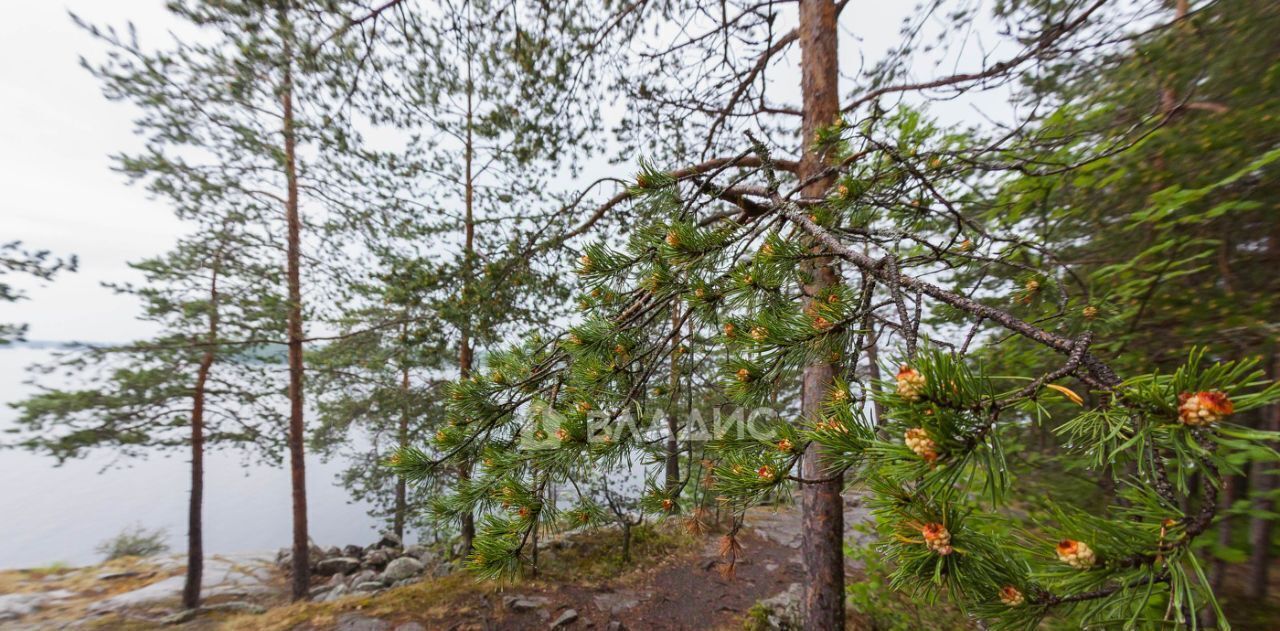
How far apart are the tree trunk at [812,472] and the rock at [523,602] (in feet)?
9.08

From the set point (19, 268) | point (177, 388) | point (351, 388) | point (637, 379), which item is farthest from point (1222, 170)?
point (177, 388)

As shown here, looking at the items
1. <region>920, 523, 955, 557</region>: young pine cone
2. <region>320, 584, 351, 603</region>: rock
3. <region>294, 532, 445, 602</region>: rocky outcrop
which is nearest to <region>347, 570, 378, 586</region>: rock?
<region>294, 532, 445, 602</region>: rocky outcrop

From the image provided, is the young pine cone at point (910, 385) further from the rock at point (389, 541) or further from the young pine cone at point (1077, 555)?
the rock at point (389, 541)

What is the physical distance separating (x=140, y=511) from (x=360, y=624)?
1923 cm

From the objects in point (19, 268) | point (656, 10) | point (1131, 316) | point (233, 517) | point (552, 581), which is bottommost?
point (233, 517)

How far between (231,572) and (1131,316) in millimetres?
13271

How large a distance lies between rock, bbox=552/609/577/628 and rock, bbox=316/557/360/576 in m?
6.60

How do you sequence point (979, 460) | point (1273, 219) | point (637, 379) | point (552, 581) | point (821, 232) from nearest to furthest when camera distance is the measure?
point (979, 460), point (821, 232), point (637, 379), point (1273, 219), point (552, 581)

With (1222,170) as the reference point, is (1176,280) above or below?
below

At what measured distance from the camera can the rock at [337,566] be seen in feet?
26.2

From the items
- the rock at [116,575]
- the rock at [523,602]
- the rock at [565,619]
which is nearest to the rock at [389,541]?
the rock at [116,575]

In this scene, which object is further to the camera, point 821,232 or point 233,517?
point 233,517

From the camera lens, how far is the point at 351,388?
6.92 metres

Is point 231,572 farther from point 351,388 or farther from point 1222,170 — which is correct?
point 1222,170
